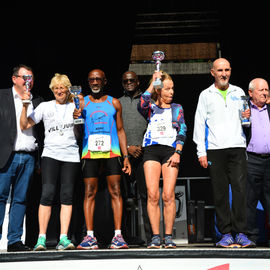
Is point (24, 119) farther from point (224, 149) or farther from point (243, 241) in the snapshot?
point (243, 241)

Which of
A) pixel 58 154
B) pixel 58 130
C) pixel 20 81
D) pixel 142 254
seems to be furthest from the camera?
pixel 20 81

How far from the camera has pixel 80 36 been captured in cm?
589

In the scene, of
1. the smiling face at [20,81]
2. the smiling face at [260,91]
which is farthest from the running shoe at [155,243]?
the smiling face at [20,81]

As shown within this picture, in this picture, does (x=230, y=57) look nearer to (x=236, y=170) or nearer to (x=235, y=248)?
(x=236, y=170)

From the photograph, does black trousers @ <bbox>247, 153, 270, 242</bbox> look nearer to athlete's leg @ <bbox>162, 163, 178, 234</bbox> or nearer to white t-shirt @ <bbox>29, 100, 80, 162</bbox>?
athlete's leg @ <bbox>162, 163, 178, 234</bbox>

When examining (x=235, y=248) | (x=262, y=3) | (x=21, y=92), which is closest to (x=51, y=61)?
(x=21, y=92)

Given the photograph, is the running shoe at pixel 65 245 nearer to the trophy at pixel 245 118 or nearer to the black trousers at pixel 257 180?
the black trousers at pixel 257 180

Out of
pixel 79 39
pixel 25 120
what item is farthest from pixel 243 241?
pixel 79 39

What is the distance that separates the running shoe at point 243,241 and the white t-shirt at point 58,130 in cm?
149

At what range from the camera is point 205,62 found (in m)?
8.46

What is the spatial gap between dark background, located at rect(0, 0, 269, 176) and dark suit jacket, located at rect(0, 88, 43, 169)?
140 centimetres

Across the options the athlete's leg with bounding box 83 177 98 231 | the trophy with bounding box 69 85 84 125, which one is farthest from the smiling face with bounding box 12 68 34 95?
the athlete's leg with bounding box 83 177 98 231

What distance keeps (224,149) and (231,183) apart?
0.29 meters

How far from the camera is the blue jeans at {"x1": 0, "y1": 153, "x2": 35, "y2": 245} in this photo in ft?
12.5
